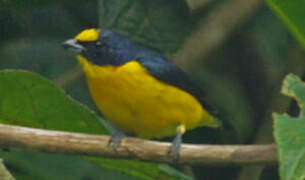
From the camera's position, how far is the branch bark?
265 cm

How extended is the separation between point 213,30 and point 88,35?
3.53ft

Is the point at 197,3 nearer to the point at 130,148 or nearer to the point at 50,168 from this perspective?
the point at 50,168

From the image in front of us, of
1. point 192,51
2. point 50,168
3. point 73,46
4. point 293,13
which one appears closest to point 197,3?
point 192,51

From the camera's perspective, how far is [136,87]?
3.71 meters

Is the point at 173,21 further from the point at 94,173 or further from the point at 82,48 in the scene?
the point at 94,173

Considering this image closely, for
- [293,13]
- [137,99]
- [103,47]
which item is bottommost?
[137,99]

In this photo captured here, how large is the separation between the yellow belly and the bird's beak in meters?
0.10

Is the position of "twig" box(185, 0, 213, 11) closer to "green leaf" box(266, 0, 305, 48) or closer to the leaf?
the leaf

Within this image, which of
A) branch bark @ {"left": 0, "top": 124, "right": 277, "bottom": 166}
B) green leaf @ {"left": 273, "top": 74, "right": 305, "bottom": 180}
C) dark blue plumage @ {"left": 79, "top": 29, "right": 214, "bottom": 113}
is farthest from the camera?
dark blue plumage @ {"left": 79, "top": 29, "right": 214, "bottom": 113}

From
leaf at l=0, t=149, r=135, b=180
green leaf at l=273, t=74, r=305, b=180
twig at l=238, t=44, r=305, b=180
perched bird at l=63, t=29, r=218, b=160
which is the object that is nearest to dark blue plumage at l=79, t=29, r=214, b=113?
perched bird at l=63, t=29, r=218, b=160

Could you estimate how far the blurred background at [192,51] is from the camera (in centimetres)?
366

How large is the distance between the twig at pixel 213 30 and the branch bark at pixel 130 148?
1.75 meters

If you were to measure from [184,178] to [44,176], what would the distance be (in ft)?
2.68

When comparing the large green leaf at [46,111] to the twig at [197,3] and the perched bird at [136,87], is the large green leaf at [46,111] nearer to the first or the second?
the perched bird at [136,87]
